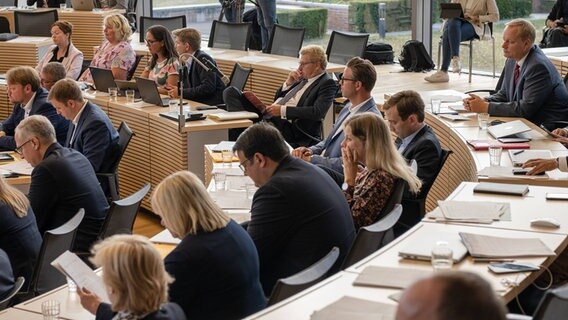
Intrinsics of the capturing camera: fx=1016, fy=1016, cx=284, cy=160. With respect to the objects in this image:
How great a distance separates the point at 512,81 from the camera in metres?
7.36

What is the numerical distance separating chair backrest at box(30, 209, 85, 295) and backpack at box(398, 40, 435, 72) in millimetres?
7984

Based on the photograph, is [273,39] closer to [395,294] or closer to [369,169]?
[369,169]

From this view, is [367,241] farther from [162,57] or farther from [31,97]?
[162,57]

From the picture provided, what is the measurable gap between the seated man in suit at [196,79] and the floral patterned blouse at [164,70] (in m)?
0.11

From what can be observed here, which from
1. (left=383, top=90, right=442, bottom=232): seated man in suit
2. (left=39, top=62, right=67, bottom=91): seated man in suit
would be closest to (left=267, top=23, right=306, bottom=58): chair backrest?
(left=39, top=62, right=67, bottom=91): seated man in suit

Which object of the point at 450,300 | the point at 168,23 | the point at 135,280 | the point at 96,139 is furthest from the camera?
the point at 168,23

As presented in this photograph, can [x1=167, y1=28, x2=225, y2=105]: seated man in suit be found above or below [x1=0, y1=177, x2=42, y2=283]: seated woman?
above

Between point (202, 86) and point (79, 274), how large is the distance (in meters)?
4.96

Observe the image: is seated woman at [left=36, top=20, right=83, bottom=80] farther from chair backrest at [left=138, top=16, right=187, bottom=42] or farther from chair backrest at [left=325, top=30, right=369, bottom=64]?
chair backrest at [left=325, top=30, right=369, bottom=64]

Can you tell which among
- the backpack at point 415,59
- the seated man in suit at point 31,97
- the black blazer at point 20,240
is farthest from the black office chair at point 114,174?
the backpack at point 415,59

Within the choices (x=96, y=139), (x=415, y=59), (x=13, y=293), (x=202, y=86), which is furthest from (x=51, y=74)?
(x=415, y=59)

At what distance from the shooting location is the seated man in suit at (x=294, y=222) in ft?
14.9

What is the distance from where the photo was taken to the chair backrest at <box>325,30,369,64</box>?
33.2ft

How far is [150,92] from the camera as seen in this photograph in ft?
27.8
